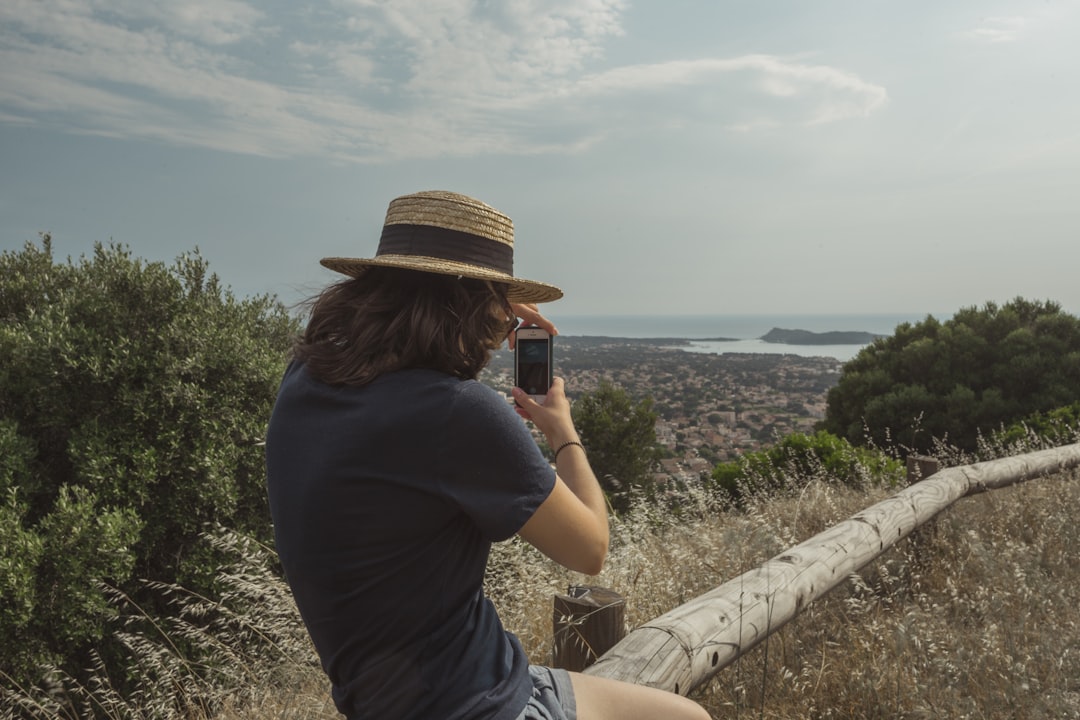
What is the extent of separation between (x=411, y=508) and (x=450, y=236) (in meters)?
0.65

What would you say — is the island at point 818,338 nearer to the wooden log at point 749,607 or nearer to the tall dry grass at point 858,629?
the tall dry grass at point 858,629

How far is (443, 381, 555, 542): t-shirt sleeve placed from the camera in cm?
118

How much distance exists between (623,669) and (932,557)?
3810 millimetres

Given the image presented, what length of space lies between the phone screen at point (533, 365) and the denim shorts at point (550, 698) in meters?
0.65

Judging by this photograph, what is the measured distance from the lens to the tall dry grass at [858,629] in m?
2.70

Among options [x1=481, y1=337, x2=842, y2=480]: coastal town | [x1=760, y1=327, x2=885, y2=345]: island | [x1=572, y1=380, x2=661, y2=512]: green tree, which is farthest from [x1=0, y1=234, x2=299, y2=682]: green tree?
[x1=760, y1=327, x2=885, y2=345]: island


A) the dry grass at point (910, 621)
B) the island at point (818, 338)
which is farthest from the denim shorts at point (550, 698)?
the island at point (818, 338)

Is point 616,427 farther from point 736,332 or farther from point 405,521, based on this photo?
point 736,332

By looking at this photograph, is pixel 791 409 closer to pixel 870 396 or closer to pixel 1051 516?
pixel 870 396

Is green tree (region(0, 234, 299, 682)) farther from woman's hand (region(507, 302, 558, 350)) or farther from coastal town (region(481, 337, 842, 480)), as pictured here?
woman's hand (region(507, 302, 558, 350))

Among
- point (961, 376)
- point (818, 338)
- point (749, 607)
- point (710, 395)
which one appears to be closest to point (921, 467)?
point (749, 607)

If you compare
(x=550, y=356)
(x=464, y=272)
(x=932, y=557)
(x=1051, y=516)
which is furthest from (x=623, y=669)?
(x=1051, y=516)

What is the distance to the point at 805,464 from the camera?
995cm

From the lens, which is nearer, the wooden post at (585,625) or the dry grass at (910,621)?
the wooden post at (585,625)
